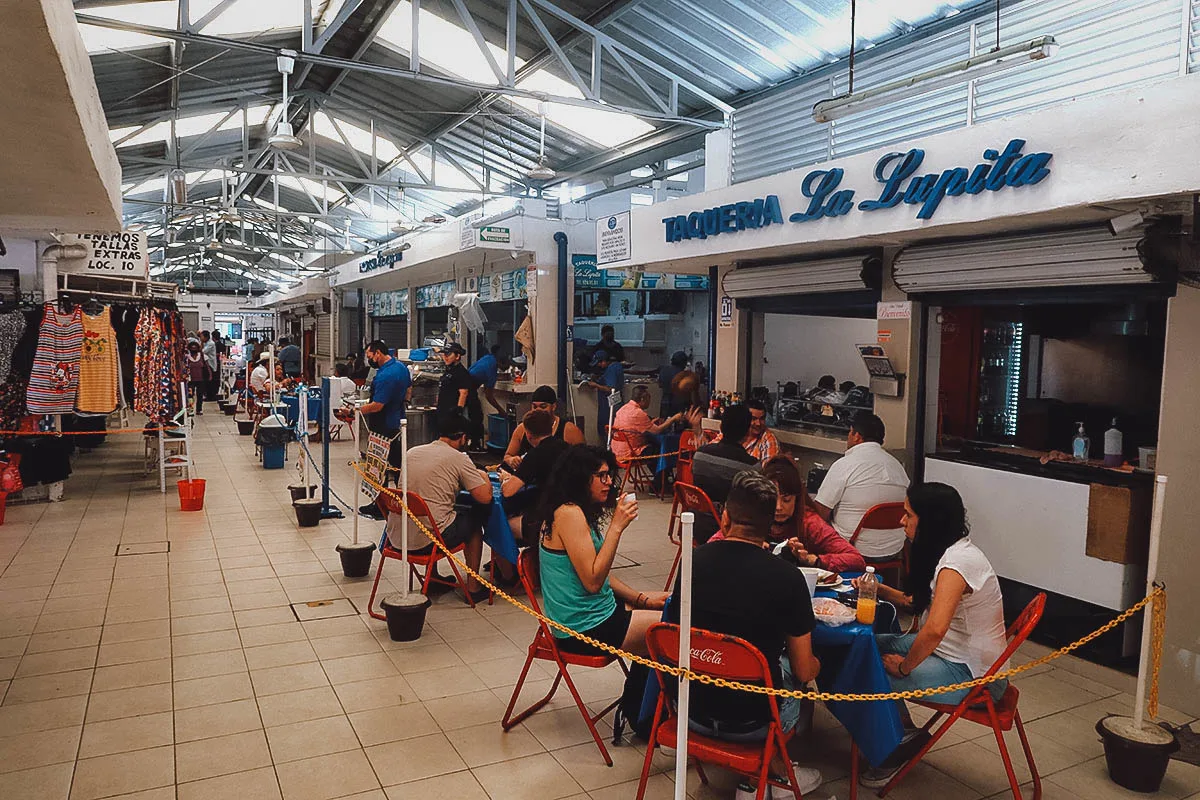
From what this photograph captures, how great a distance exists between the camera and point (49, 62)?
2.39 m

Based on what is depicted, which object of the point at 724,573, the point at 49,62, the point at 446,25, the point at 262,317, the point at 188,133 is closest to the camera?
the point at 49,62

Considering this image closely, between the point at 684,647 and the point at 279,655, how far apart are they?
2.78m

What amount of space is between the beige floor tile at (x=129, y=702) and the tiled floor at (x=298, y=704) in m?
0.01

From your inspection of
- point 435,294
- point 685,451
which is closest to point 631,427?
point 685,451

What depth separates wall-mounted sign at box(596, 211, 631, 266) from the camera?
772 centimetres

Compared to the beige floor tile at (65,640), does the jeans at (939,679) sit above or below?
above

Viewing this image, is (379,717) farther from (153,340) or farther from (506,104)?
(506,104)

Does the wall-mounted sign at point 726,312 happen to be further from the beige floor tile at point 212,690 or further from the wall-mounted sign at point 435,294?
the wall-mounted sign at point 435,294

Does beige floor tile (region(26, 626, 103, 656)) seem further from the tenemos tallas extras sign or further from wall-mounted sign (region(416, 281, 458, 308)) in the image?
wall-mounted sign (region(416, 281, 458, 308))

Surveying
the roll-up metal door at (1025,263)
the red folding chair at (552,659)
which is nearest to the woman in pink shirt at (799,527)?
the red folding chair at (552,659)

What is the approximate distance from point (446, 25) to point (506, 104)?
5.05 ft

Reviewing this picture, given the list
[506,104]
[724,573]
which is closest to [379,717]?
[724,573]

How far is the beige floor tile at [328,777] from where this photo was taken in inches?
118

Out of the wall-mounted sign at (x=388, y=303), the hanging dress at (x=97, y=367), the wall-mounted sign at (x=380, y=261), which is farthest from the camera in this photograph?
the wall-mounted sign at (x=388, y=303)
